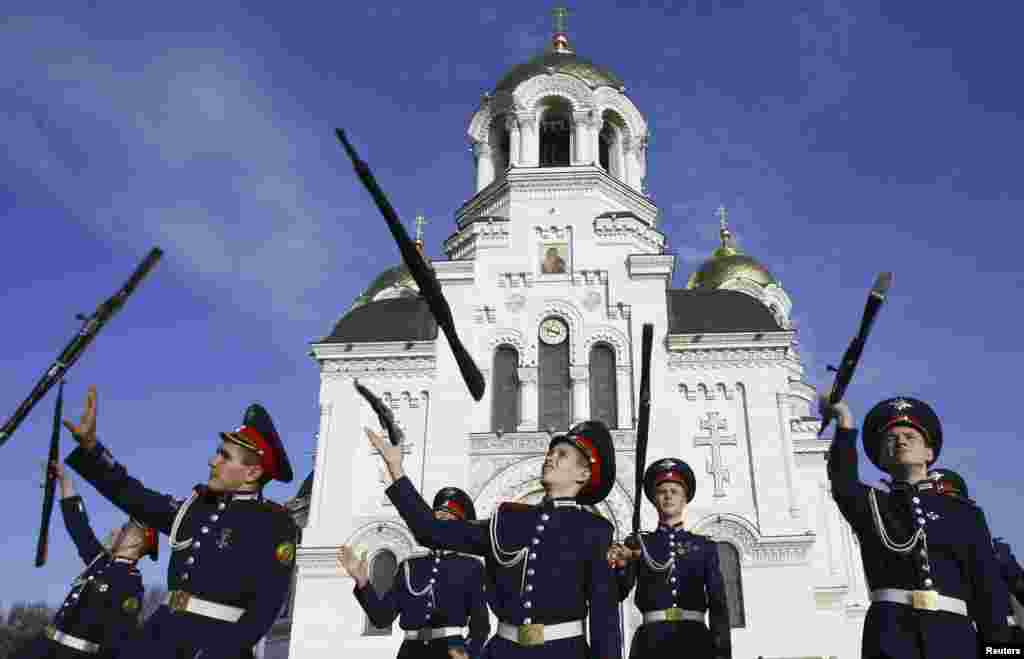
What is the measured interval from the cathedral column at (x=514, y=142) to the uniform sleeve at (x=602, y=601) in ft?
63.3

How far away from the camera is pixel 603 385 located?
20.1 metres

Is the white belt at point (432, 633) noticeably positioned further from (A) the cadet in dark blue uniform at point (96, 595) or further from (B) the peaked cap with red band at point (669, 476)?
(A) the cadet in dark blue uniform at point (96, 595)

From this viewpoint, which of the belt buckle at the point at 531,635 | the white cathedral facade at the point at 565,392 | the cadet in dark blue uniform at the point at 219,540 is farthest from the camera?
the white cathedral facade at the point at 565,392

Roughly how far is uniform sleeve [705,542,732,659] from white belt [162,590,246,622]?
335 cm

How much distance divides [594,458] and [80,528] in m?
4.54

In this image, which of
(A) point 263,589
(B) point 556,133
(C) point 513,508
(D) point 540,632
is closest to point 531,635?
(D) point 540,632

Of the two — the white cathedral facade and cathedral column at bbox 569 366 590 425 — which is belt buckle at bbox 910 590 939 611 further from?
cathedral column at bbox 569 366 590 425

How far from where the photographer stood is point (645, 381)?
809cm

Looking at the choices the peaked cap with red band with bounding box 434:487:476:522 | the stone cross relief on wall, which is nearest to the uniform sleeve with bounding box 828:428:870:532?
the peaked cap with red band with bounding box 434:487:476:522

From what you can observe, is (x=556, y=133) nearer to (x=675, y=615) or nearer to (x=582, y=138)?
(x=582, y=138)

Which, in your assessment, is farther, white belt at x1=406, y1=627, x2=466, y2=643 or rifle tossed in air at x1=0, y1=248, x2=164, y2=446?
white belt at x1=406, y1=627, x2=466, y2=643

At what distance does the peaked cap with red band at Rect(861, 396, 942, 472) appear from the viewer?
4.79m

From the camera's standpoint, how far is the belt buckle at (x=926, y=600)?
4.25m

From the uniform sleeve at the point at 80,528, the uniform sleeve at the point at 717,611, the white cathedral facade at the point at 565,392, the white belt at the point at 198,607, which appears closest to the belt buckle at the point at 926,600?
the uniform sleeve at the point at 717,611
